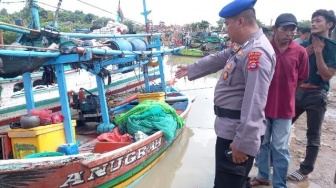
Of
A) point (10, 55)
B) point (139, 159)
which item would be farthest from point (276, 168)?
point (10, 55)

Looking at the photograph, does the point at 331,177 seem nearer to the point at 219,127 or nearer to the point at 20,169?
the point at 219,127

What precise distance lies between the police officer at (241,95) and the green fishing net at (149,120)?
102 inches

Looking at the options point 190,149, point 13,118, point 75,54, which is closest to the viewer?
point 75,54

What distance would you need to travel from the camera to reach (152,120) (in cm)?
484

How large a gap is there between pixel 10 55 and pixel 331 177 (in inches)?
182

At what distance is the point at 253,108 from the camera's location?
189cm

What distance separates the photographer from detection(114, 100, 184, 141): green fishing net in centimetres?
477

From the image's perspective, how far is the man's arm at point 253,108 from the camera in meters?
1.88

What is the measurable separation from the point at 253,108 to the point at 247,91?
115 millimetres

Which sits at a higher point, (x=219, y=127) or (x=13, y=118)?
(x=219, y=127)

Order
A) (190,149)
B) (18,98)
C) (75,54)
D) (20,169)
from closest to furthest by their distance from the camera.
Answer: (20,169) < (75,54) < (190,149) < (18,98)

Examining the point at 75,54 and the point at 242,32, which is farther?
the point at 75,54

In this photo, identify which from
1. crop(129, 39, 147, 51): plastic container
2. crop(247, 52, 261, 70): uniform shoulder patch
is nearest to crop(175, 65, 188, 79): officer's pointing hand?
crop(247, 52, 261, 70): uniform shoulder patch

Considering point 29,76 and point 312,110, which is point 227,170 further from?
point 29,76
